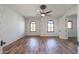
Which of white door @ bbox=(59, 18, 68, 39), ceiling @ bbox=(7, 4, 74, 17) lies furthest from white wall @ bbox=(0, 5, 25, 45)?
white door @ bbox=(59, 18, 68, 39)

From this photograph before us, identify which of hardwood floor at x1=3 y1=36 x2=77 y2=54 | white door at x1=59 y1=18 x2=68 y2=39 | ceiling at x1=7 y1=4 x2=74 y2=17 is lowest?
hardwood floor at x1=3 y1=36 x2=77 y2=54

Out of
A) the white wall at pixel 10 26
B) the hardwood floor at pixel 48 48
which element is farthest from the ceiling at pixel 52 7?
the hardwood floor at pixel 48 48

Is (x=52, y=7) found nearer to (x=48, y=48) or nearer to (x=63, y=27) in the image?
(x=63, y=27)

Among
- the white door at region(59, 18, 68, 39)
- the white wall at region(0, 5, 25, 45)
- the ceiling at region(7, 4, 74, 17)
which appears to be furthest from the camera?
the white door at region(59, 18, 68, 39)

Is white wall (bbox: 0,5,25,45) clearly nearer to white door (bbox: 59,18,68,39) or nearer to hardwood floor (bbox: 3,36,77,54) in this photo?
hardwood floor (bbox: 3,36,77,54)

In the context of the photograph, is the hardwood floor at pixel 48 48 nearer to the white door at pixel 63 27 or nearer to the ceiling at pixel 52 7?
the white door at pixel 63 27

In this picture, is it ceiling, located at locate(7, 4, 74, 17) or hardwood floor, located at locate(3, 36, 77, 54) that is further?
hardwood floor, located at locate(3, 36, 77, 54)

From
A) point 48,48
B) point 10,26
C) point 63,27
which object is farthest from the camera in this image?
point 48,48

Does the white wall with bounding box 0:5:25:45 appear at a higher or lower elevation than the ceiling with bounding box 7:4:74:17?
lower

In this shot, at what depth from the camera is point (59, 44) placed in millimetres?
3691

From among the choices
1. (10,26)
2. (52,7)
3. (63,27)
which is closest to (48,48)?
(63,27)

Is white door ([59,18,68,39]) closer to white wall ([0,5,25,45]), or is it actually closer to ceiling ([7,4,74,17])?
ceiling ([7,4,74,17])

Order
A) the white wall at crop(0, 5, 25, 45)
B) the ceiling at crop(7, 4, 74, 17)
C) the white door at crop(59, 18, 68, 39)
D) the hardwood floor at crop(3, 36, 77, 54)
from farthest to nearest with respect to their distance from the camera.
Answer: the white door at crop(59, 18, 68, 39) → the hardwood floor at crop(3, 36, 77, 54) → the white wall at crop(0, 5, 25, 45) → the ceiling at crop(7, 4, 74, 17)
